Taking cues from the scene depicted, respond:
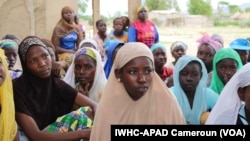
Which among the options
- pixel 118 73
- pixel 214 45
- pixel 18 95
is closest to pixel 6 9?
pixel 214 45

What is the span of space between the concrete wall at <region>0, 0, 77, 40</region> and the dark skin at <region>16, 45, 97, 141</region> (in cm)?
438

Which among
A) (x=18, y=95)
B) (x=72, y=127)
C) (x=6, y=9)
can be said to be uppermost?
(x=6, y=9)

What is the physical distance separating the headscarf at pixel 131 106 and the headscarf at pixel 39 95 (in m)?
0.66

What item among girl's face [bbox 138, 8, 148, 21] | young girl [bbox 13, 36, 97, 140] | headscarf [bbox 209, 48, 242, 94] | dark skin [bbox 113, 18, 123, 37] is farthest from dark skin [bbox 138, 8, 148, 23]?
young girl [bbox 13, 36, 97, 140]

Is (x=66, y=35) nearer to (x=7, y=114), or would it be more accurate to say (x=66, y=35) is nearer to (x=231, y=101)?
(x=7, y=114)

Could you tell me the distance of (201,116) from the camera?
363cm

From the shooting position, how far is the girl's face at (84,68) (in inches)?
160

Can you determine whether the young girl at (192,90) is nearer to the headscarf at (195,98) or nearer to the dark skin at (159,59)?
the headscarf at (195,98)

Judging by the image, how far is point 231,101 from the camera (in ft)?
8.71

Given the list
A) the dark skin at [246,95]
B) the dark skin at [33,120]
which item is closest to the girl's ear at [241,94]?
the dark skin at [246,95]

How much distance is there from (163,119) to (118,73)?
1.43 ft

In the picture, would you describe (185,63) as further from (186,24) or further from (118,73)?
(186,24)

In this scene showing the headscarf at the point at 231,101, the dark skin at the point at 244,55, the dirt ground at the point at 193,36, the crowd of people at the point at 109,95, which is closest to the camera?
the headscarf at the point at 231,101

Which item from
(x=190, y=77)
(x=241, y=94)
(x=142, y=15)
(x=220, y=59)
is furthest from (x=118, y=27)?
(x=241, y=94)
